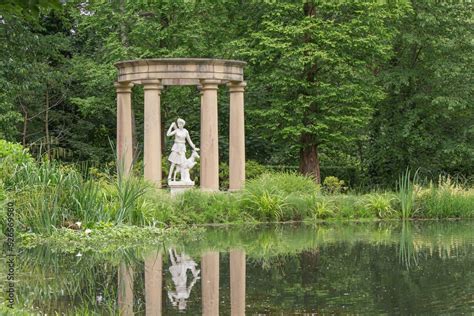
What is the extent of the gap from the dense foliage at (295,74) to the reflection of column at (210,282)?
55.0 feet

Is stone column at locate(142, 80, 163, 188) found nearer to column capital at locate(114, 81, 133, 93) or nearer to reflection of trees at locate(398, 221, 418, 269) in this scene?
column capital at locate(114, 81, 133, 93)

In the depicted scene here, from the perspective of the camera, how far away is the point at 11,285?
1065 centimetres

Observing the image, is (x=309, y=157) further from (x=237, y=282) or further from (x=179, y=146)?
(x=237, y=282)

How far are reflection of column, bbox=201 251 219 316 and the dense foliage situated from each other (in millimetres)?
16771

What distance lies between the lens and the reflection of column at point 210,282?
9779 millimetres

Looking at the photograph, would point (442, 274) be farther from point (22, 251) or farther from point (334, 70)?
point (334, 70)

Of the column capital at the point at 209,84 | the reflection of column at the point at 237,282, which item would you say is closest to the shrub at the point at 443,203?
the column capital at the point at 209,84

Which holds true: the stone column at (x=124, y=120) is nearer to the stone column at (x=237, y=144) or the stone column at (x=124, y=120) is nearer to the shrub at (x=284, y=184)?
the stone column at (x=237, y=144)

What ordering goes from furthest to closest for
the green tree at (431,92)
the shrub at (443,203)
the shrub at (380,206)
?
the green tree at (431,92), the shrub at (443,203), the shrub at (380,206)

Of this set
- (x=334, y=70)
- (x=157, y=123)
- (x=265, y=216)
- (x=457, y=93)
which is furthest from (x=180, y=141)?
(x=457, y=93)

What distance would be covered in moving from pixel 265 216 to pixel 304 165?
32.6 ft

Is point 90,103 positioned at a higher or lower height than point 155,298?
higher

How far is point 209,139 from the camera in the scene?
26906 millimetres

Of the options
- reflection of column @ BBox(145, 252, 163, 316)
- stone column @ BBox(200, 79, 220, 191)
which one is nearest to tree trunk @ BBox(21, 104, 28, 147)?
stone column @ BBox(200, 79, 220, 191)
